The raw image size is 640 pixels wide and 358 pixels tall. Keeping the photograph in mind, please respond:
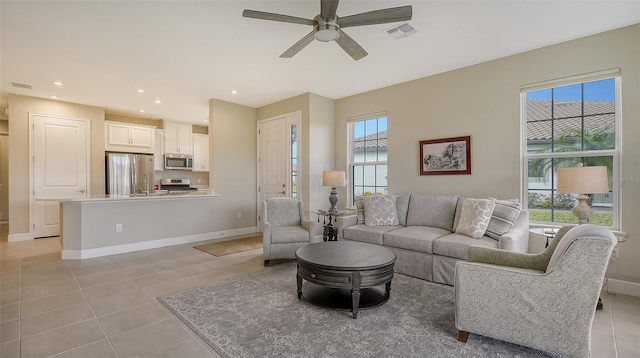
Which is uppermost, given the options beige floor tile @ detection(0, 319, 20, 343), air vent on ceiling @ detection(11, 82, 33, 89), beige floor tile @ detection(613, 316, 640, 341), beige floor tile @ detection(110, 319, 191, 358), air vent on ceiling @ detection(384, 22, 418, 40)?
air vent on ceiling @ detection(11, 82, 33, 89)

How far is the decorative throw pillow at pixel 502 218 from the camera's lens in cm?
313

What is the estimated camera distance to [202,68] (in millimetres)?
3986

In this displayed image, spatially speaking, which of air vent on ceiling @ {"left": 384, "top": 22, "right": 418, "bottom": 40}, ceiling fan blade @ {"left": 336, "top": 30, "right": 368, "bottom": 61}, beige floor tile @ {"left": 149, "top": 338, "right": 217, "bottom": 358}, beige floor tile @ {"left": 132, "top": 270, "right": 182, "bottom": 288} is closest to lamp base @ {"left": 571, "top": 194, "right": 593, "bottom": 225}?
air vent on ceiling @ {"left": 384, "top": 22, "right": 418, "bottom": 40}

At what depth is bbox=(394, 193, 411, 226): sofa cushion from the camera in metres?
4.14

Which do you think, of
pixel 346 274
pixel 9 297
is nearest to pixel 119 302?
pixel 9 297

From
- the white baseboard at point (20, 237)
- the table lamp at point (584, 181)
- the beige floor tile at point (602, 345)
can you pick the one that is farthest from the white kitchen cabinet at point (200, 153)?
the beige floor tile at point (602, 345)

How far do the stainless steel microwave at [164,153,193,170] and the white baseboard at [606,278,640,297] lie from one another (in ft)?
25.9

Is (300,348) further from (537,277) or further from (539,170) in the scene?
(539,170)

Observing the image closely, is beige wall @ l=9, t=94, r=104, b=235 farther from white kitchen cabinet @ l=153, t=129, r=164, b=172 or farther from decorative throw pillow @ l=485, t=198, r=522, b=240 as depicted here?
decorative throw pillow @ l=485, t=198, r=522, b=240

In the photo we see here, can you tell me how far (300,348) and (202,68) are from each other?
3659 millimetres

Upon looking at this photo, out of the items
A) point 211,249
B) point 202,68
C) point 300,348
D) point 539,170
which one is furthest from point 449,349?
point 202,68

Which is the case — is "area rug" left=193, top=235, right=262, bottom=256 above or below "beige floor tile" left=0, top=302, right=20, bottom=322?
below

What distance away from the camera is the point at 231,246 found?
490 centimetres

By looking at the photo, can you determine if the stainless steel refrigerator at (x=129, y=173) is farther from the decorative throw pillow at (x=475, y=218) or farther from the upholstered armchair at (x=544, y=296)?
the upholstered armchair at (x=544, y=296)
